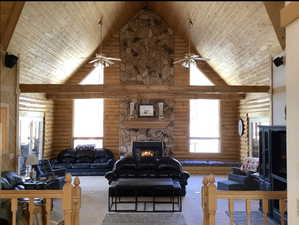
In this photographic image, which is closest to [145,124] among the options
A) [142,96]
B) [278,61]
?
[142,96]

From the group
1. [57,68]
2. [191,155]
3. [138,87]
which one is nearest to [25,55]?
[57,68]

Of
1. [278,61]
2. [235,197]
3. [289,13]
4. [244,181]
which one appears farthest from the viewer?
[244,181]

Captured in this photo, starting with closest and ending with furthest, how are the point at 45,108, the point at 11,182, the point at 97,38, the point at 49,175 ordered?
1. the point at 11,182
2. the point at 49,175
3. the point at 97,38
4. the point at 45,108

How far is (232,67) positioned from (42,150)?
671 cm

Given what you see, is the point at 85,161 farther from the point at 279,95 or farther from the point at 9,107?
the point at 279,95

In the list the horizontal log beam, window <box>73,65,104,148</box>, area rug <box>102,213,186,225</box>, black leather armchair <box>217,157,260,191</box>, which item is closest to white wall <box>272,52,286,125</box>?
black leather armchair <box>217,157,260,191</box>

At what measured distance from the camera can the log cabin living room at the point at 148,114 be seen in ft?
10.9

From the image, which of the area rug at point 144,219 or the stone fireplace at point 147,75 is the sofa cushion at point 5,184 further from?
the stone fireplace at point 147,75

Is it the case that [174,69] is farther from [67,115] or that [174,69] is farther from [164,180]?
[164,180]

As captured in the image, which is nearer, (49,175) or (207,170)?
(49,175)

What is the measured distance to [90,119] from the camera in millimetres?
12086

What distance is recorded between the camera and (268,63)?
26.1 ft

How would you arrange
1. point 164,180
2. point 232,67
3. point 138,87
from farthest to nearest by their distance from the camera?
point 232,67 < point 138,87 < point 164,180

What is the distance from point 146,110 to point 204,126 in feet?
7.44
